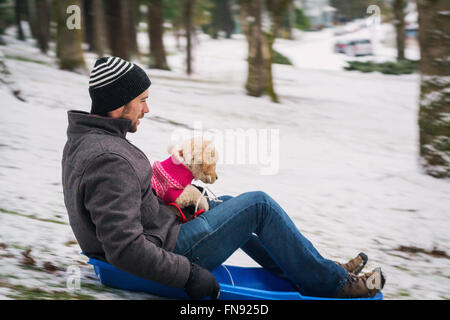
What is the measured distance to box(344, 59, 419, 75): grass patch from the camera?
69.0 feet

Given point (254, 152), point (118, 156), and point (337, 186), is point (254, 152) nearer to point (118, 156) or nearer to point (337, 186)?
point (337, 186)

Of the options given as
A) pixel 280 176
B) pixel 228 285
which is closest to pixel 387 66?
pixel 280 176

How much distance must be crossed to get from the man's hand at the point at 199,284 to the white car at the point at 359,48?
26057mm

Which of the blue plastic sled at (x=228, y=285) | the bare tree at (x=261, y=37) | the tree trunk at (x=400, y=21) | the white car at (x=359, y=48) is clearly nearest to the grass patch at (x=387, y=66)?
the tree trunk at (x=400, y=21)

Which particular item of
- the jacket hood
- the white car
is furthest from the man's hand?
the white car

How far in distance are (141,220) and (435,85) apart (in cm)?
510

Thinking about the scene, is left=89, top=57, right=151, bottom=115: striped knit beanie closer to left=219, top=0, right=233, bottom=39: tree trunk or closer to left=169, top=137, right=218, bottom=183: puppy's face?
left=169, top=137, right=218, bottom=183: puppy's face

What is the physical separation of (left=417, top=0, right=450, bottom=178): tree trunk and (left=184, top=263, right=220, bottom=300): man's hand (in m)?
4.87

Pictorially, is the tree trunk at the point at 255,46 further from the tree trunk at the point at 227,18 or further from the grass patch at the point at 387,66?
the tree trunk at the point at 227,18

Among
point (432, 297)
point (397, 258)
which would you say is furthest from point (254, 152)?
point (432, 297)

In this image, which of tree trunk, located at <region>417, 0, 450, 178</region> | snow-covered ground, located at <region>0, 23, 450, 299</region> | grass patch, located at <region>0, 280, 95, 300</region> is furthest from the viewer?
tree trunk, located at <region>417, 0, 450, 178</region>

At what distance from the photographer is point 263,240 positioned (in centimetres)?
263

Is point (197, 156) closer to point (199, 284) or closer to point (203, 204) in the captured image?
point (203, 204)

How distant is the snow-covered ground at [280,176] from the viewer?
3.30 meters
